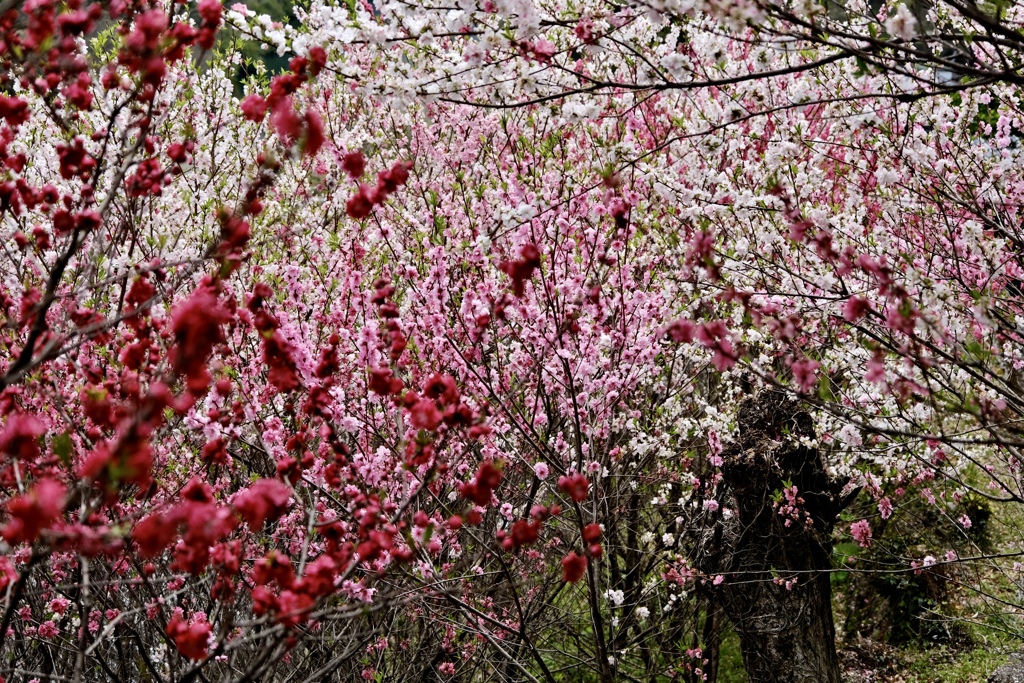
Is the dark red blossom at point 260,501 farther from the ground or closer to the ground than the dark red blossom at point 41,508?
farther from the ground

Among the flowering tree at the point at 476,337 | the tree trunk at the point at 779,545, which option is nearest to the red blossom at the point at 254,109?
the flowering tree at the point at 476,337

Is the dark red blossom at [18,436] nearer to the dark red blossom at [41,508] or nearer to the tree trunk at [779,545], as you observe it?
the dark red blossom at [41,508]

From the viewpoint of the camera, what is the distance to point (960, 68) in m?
2.46

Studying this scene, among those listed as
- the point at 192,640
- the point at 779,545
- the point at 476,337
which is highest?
the point at 476,337

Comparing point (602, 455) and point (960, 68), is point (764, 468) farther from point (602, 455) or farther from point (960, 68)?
point (960, 68)

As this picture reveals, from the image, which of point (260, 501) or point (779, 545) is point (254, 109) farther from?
point (779, 545)

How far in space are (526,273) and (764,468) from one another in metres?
4.03

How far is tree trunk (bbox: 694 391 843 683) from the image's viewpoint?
600 cm

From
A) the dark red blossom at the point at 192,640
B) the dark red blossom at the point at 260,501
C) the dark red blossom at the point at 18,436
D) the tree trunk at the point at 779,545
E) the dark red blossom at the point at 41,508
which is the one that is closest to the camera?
the dark red blossom at the point at 41,508

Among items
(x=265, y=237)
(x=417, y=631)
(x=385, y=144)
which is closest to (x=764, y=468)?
(x=417, y=631)

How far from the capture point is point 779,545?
6.23 metres

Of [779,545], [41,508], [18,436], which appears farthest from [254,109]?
[779,545]

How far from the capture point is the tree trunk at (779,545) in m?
6.00

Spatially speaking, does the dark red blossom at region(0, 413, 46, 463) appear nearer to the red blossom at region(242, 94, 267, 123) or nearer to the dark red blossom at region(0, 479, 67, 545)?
the dark red blossom at region(0, 479, 67, 545)
